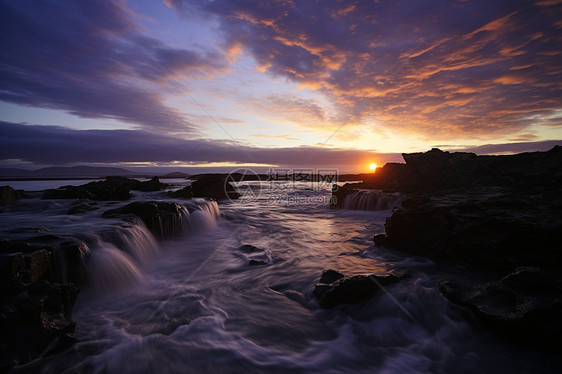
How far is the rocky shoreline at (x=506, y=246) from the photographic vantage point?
3.57m

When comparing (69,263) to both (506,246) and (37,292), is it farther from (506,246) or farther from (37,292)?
(506,246)

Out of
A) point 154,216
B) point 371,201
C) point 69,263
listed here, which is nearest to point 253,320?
point 69,263

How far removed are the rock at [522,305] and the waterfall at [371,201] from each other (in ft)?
41.5

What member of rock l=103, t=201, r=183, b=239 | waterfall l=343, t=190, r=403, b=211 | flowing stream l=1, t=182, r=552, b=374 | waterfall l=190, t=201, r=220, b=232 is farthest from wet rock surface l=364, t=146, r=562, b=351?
waterfall l=190, t=201, r=220, b=232

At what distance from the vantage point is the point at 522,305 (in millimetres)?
3654

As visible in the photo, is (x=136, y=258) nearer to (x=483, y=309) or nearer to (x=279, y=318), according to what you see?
(x=279, y=318)

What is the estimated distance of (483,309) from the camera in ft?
12.8

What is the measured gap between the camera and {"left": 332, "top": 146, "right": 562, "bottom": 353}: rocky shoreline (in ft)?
11.7

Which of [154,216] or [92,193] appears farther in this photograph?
[92,193]

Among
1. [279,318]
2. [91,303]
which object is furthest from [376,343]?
[91,303]

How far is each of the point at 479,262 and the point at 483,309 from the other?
9.65ft

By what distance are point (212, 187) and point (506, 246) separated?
23.1m

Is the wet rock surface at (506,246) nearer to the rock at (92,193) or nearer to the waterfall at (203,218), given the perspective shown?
the waterfall at (203,218)

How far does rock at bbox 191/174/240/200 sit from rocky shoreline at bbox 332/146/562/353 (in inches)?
757
